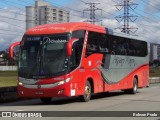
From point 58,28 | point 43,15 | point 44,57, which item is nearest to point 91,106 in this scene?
point 44,57

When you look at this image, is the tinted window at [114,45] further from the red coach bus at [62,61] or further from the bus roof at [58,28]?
the bus roof at [58,28]

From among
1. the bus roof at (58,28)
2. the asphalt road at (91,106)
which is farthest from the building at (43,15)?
the asphalt road at (91,106)

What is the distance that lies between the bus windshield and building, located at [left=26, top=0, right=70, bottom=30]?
38.0 m

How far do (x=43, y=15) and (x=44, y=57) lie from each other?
1634 inches

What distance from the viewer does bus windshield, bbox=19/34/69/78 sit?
1745 centimetres

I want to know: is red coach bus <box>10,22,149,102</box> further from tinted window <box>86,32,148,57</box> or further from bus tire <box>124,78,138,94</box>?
bus tire <box>124,78,138,94</box>

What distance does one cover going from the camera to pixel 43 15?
2306 inches

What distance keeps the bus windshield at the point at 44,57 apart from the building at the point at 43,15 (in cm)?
3802

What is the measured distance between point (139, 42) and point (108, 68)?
19.0 ft

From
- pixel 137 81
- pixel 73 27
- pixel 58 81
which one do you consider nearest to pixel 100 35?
pixel 73 27

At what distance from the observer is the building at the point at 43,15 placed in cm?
5693

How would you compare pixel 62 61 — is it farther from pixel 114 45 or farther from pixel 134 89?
pixel 134 89

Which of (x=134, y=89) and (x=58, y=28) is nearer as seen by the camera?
(x=58, y=28)

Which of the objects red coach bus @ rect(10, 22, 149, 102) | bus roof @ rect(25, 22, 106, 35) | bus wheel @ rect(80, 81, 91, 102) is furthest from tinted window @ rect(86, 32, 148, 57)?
bus wheel @ rect(80, 81, 91, 102)
